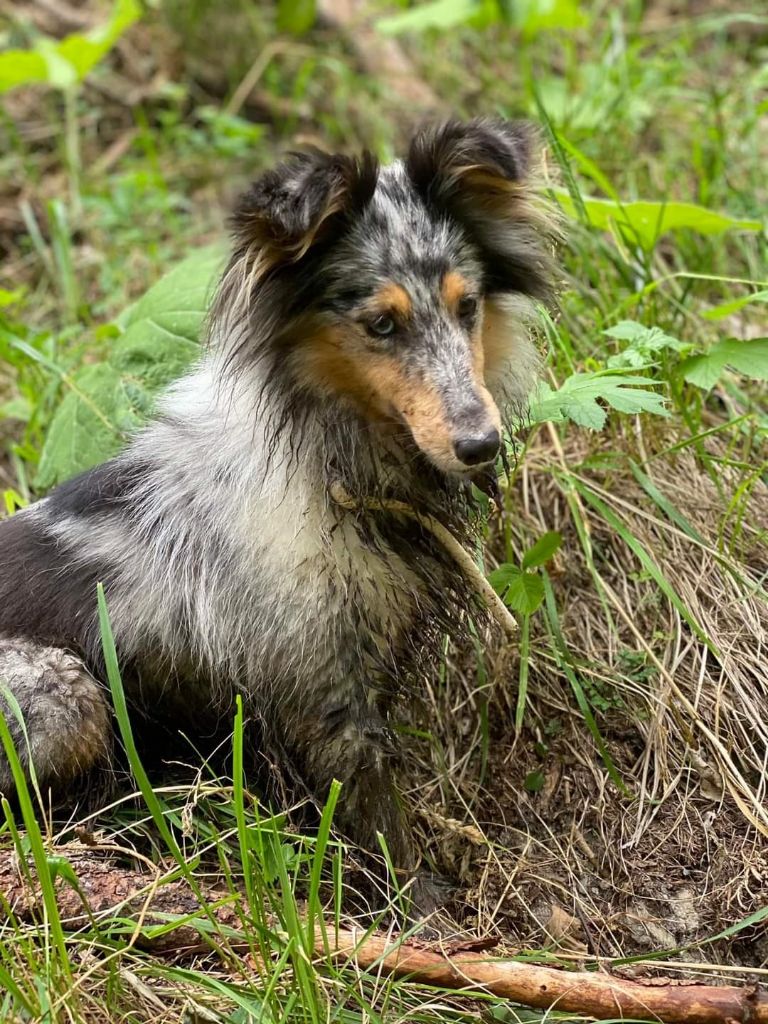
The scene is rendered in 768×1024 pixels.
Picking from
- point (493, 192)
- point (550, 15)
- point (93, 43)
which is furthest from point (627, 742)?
point (550, 15)

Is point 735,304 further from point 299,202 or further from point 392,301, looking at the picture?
point 299,202

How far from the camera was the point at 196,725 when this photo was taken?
3141 millimetres

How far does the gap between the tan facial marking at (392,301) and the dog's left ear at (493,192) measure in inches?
11.0

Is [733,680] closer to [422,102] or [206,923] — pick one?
[206,923]

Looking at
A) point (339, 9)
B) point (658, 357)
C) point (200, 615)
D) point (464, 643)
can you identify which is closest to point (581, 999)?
point (464, 643)

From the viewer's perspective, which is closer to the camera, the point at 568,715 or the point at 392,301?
the point at 392,301

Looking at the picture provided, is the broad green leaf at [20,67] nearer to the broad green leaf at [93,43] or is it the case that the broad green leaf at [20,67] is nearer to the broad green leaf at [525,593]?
the broad green leaf at [93,43]

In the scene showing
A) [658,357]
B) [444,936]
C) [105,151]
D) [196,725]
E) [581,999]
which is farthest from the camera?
[105,151]

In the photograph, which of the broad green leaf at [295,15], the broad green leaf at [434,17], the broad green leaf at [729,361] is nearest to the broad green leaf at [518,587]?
the broad green leaf at [729,361]

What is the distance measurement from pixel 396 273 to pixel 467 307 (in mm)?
196

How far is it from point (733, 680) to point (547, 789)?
0.61 metres

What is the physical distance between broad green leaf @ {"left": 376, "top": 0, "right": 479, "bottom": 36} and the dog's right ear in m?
3.70

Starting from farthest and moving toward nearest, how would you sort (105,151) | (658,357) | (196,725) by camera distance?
(105,151)
(658,357)
(196,725)

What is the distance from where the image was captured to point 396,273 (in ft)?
8.32
